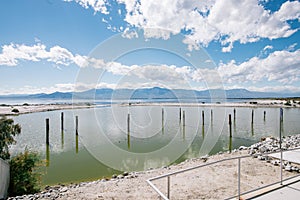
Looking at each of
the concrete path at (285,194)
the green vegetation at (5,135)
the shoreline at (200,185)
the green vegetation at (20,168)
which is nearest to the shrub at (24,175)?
the green vegetation at (20,168)

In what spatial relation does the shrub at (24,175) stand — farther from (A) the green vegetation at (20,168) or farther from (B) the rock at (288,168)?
(B) the rock at (288,168)

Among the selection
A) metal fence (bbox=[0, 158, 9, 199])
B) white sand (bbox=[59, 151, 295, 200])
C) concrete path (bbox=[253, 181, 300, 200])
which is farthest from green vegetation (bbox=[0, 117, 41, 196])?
concrete path (bbox=[253, 181, 300, 200])

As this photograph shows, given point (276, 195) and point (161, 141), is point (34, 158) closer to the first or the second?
point (276, 195)

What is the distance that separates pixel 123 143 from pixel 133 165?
5.85 meters

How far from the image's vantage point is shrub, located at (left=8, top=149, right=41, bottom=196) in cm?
761

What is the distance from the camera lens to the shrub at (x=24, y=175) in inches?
299

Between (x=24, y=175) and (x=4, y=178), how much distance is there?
125 centimetres

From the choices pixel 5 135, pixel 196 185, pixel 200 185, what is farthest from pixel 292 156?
pixel 5 135

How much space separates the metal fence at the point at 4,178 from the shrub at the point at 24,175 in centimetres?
49

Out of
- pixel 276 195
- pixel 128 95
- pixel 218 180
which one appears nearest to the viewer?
pixel 276 195

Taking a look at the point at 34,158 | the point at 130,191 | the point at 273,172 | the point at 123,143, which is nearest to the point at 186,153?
the point at 123,143

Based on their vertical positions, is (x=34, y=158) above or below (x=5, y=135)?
below

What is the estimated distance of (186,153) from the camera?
15.1 m

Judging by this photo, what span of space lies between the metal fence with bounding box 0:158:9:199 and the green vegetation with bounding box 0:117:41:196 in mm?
507
